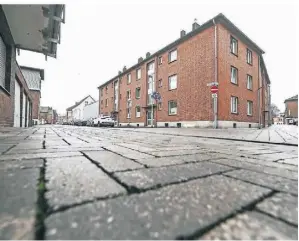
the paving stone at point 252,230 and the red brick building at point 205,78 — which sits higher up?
the red brick building at point 205,78

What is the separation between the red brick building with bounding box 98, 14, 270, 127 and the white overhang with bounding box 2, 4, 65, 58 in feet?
31.4

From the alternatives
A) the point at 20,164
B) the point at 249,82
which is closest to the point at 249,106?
the point at 249,82

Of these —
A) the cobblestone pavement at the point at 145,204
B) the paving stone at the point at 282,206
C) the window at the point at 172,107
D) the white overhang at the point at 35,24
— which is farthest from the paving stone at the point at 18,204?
the window at the point at 172,107

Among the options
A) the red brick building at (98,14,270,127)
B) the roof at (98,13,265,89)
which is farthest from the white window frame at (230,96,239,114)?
the roof at (98,13,265,89)

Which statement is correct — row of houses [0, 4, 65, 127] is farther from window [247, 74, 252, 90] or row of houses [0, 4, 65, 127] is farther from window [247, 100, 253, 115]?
window [247, 74, 252, 90]

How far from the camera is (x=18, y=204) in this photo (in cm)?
76

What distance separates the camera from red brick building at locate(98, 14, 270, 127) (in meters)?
13.3

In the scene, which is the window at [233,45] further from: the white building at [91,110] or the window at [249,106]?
the white building at [91,110]

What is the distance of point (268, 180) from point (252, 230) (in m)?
0.67

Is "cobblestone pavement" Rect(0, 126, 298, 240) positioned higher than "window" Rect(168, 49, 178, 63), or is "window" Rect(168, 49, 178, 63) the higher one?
"window" Rect(168, 49, 178, 63)

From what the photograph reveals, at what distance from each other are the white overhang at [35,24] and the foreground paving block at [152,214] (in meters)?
5.72

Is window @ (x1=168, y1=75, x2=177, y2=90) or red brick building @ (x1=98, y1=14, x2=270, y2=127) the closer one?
red brick building @ (x1=98, y1=14, x2=270, y2=127)

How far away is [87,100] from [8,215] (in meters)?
53.8

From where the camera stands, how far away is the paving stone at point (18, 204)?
59 centimetres
